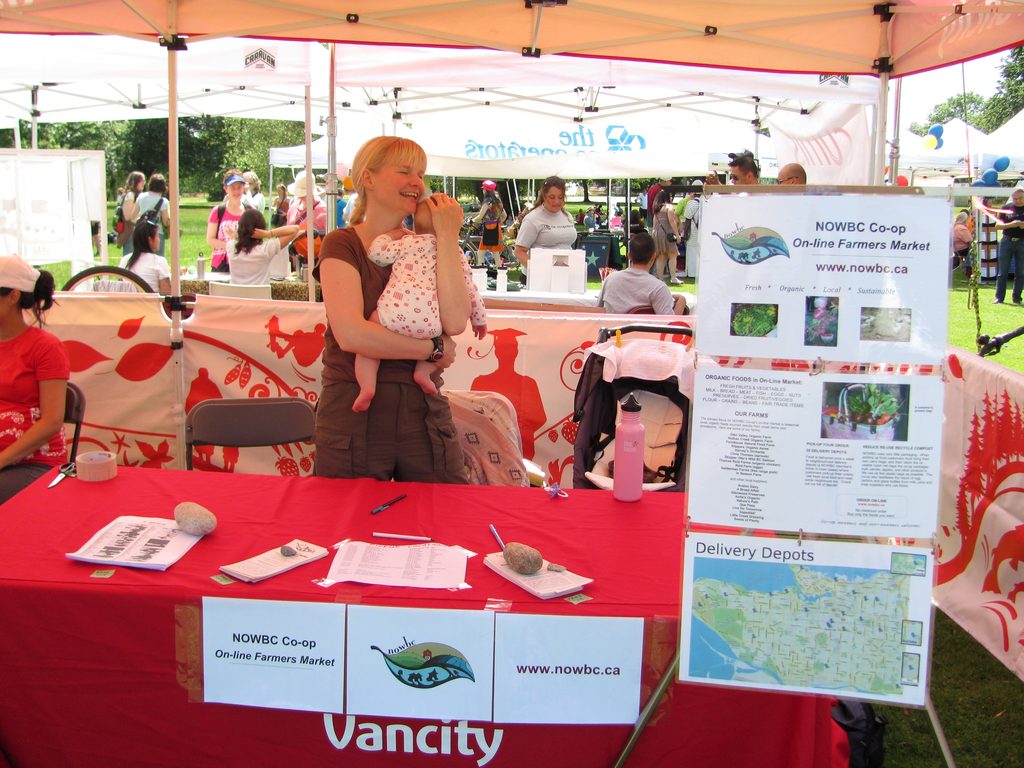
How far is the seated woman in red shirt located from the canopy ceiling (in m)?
1.34

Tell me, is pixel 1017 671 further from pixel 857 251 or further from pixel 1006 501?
pixel 857 251

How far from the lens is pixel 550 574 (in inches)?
71.2

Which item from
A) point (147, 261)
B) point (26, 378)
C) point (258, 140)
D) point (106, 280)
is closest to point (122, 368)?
point (26, 378)

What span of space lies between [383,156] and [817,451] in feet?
4.48

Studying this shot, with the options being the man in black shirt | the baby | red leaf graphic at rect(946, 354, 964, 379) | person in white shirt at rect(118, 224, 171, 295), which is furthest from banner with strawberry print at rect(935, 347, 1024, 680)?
the man in black shirt

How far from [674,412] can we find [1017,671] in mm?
1325

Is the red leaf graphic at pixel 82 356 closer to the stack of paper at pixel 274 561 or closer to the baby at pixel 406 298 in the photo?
the baby at pixel 406 298

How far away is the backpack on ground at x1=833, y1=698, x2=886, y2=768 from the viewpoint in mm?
2240

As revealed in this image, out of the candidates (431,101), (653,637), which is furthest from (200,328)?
(431,101)

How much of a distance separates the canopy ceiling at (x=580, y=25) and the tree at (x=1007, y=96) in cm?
3059

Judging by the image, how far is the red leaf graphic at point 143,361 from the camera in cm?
430

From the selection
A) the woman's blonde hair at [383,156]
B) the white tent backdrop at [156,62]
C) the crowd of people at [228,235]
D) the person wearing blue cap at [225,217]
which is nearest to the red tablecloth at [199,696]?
the woman's blonde hair at [383,156]

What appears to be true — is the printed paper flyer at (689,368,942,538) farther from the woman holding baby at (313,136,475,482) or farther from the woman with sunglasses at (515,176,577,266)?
the woman with sunglasses at (515,176,577,266)

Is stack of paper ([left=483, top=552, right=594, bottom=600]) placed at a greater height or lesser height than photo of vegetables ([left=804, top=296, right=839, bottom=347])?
lesser
